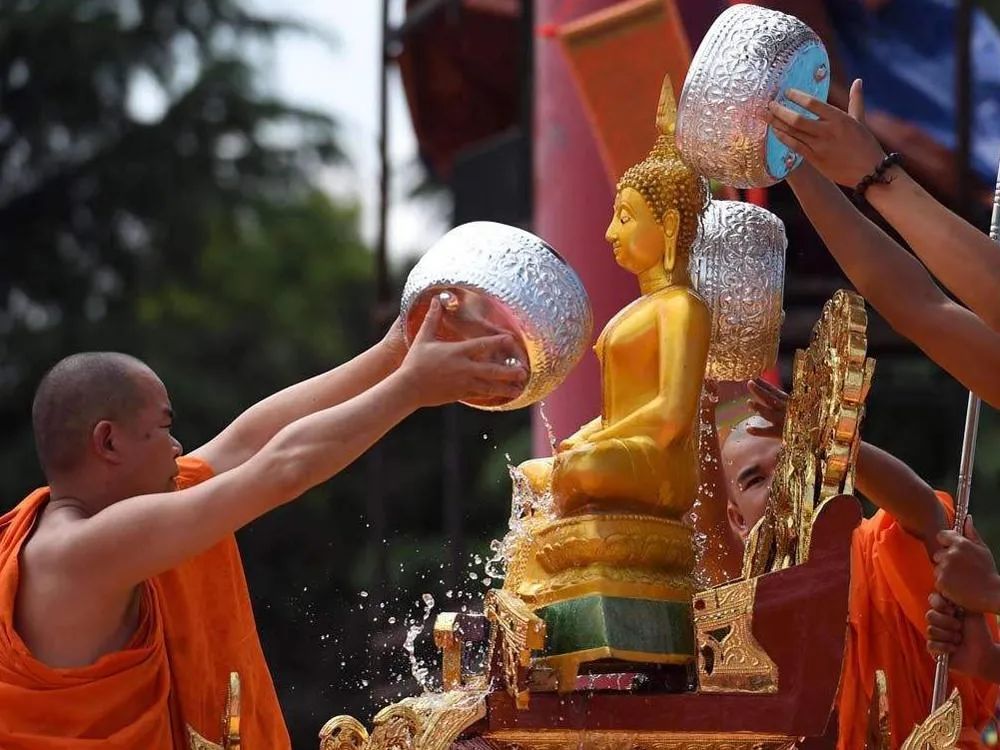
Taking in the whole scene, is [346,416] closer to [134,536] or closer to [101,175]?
[134,536]

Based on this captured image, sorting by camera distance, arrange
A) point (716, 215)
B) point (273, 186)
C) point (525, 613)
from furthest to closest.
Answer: point (273, 186) < point (716, 215) < point (525, 613)

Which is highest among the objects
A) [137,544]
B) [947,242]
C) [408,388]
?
[947,242]

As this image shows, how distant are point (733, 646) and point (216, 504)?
1010 mm

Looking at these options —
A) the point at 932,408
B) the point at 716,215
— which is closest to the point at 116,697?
the point at 716,215

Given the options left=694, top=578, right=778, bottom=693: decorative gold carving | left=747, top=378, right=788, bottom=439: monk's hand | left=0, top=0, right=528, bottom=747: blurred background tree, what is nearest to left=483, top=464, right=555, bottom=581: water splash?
left=694, top=578, right=778, bottom=693: decorative gold carving

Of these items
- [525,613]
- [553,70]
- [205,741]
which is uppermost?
[553,70]

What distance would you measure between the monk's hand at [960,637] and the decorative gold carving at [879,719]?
0.14m

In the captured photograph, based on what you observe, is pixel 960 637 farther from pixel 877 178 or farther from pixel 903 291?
pixel 877 178

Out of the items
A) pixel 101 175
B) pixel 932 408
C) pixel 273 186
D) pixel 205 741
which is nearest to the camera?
pixel 205 741

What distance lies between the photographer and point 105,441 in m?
3.70

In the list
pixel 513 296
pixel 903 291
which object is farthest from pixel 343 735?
pixel 903 291

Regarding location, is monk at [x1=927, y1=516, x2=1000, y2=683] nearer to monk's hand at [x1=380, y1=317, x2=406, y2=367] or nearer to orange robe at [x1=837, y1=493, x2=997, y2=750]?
orange robe at [x1=837, y1=493, x2=997, y2=750]

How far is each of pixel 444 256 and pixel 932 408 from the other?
10.6 metres

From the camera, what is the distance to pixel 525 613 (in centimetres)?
344
